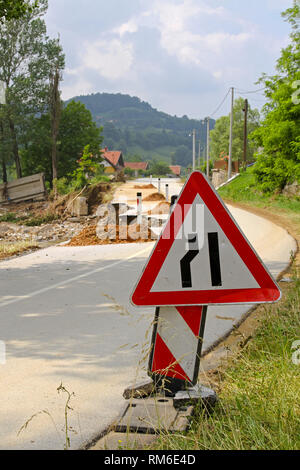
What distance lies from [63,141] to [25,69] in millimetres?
8464

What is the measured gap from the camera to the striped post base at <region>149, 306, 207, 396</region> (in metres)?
3.32

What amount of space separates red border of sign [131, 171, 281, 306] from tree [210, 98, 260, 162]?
80449mm

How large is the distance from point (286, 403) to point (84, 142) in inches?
1905

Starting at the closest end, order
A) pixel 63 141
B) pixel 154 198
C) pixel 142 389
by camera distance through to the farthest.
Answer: pixel 142 389, pixel 154 198, pixel 63 141

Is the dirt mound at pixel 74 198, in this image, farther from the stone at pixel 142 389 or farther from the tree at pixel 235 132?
the tree at pixel 235 132

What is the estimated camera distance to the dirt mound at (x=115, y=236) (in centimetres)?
1394

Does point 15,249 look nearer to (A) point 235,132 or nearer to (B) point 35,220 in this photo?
(B) point 35,220

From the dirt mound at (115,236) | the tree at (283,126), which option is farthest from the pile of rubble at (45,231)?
the tree at (283,126)

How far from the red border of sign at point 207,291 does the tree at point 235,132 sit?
80.4 m

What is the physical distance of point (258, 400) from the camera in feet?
10.8

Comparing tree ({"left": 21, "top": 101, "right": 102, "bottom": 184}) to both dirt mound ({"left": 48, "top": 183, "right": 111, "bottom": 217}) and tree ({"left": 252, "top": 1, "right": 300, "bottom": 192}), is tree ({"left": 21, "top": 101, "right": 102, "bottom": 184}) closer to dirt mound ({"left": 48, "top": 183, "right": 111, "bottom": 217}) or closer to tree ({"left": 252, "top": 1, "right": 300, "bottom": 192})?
dirt mound ({"left": 48, "top": 183, "right": 111, "bottom": 217})

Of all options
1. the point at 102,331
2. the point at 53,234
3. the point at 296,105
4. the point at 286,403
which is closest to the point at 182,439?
the point at 286,403

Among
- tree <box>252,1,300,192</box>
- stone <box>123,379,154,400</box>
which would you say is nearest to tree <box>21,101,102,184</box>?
tree <box>252,1,300,192</box>

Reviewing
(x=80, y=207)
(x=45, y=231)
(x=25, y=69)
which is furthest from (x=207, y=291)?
(x=25, y=69)
